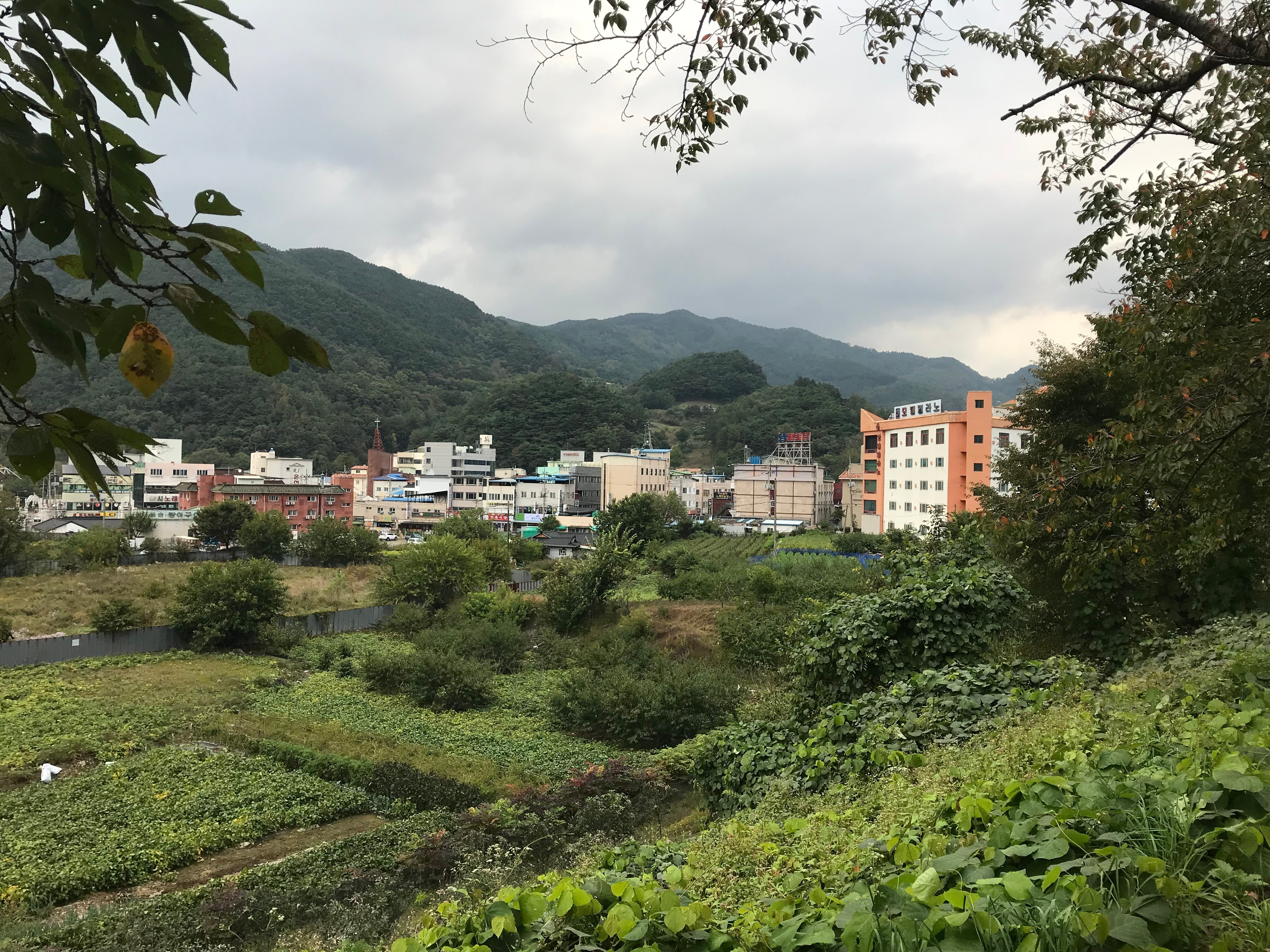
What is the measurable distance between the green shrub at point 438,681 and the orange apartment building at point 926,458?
52.6 ft

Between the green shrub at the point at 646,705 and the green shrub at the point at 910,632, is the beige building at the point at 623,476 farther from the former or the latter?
the green shrub at the point at 910,632

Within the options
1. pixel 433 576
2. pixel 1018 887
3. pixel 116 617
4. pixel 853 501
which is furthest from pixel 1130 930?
pixel 853 501

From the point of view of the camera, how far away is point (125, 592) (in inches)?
910

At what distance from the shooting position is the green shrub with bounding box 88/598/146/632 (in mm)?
18453

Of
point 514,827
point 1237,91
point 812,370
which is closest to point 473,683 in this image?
point 514,827

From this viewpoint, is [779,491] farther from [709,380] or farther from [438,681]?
[709,380]

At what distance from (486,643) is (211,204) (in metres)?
18.4

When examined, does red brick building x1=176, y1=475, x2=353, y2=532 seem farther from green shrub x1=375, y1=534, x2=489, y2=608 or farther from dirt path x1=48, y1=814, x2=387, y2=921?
dirt path x1=48, y1=814, x2=387, y2=921

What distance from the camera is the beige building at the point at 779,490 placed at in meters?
40.9

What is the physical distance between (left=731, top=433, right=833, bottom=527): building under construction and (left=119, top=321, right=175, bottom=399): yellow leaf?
36.5m

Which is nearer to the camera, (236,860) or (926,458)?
(236,860)

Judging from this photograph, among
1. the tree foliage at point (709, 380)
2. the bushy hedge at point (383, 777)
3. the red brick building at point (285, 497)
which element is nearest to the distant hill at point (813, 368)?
the tree foliage at point (709, 380)

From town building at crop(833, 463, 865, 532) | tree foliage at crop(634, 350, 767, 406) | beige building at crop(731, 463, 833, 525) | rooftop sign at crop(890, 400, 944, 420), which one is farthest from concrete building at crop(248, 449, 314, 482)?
tree foliage at crop(634, 350, 767, 406)

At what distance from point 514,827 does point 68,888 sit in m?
4.47
